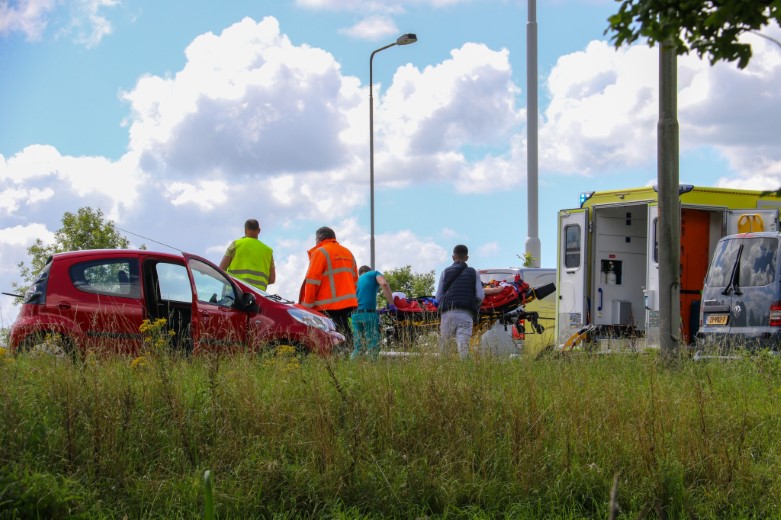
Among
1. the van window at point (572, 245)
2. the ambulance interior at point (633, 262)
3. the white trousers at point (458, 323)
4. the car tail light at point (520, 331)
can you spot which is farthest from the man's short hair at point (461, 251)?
the van window at point (572, 245)

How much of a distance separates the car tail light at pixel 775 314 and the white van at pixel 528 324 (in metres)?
3.28

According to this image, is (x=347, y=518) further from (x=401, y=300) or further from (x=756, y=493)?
(x=401, y=300)

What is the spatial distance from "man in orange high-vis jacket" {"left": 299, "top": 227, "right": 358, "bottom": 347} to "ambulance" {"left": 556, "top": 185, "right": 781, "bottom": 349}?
12.6 ft

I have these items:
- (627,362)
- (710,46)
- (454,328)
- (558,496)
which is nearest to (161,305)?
(454,328)

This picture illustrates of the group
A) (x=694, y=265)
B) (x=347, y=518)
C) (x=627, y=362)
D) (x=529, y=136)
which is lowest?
(x=347, y=518)

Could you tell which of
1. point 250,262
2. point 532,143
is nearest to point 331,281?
point 250,262

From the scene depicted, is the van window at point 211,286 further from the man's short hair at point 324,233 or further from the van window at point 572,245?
the van window at point 572,245

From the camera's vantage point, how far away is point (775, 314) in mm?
11867

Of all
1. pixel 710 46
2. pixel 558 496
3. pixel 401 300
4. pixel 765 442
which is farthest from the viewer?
pixel 401 300

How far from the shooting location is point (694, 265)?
1492 cm

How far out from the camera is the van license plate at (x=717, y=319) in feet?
40.5

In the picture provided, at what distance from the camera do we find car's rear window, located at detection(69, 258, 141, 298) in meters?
10.6

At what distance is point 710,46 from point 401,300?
10.4m

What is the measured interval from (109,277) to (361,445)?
17.1 feet
